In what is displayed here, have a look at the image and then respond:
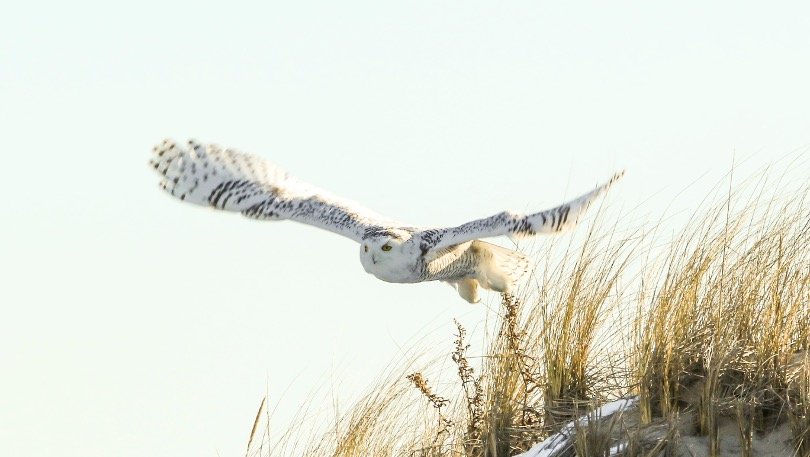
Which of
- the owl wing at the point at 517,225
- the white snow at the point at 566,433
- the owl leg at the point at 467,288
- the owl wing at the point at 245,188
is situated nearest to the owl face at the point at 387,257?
the owl wing at the point at 517,225

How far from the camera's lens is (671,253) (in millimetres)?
5535

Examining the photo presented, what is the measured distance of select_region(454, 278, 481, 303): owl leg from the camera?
28.7 feet

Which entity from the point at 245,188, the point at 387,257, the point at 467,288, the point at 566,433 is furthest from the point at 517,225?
the point at 245,188

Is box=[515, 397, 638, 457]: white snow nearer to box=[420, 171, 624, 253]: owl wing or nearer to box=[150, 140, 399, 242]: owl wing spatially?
box=[420, 171, 624, 253]: owl wing

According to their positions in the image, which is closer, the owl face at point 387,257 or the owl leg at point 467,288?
the owl face at point 387,257

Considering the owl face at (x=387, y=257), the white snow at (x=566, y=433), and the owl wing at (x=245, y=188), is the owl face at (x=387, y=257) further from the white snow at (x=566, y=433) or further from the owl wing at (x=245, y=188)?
the white snow at (x=566, y=433)

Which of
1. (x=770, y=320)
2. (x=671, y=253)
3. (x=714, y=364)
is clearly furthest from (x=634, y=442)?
(x=671, y=253)

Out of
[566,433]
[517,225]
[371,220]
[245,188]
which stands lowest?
[566,433]

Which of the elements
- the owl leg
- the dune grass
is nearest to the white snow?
the dune grass

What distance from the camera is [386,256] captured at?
7832 millimetres

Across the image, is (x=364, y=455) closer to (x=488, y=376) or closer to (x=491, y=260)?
(x=488, y=376)

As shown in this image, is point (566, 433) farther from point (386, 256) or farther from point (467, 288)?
point (467, 288)

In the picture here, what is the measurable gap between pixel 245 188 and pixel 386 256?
5.23ft

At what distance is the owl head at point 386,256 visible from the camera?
25.7 feet
